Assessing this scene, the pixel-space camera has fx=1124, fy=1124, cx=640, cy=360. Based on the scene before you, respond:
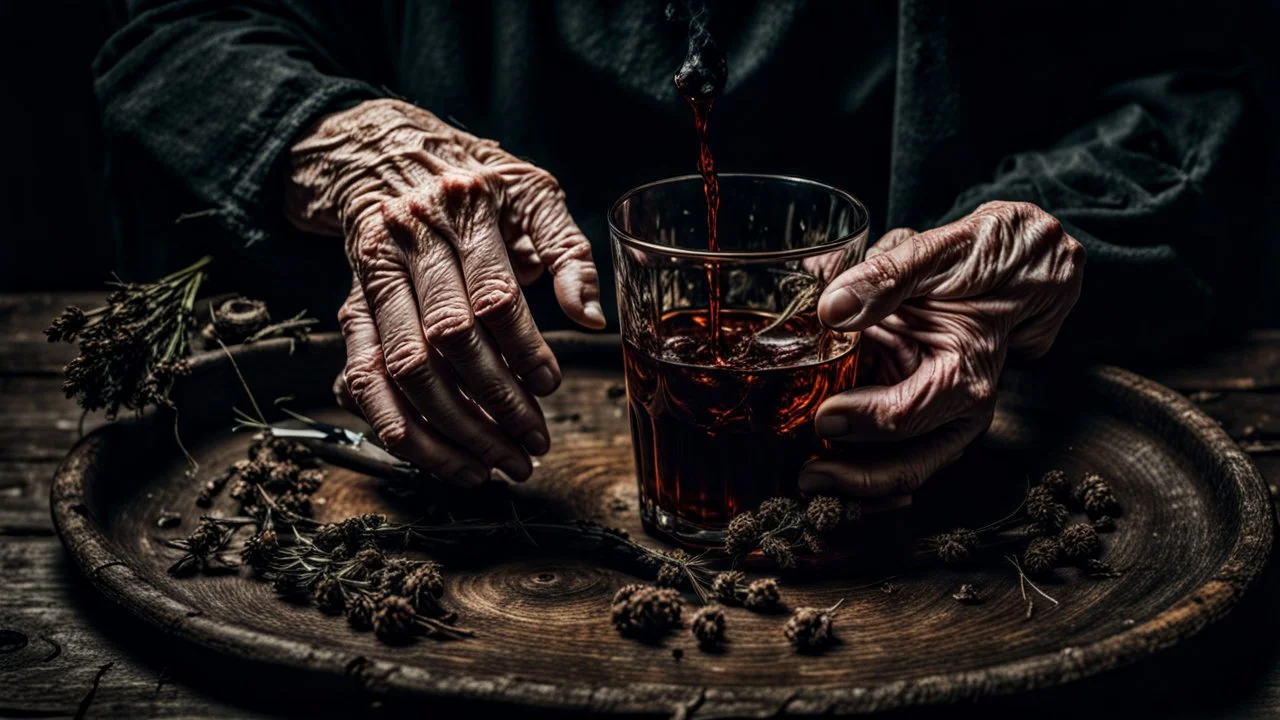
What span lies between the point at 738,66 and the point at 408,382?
1.01m

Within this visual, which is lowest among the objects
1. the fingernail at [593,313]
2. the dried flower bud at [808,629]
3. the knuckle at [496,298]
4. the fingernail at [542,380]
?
the dried flower bud at [808,629]

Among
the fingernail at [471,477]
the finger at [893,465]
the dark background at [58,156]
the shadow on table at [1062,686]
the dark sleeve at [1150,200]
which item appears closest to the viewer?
the shadow on table at [1062,686]

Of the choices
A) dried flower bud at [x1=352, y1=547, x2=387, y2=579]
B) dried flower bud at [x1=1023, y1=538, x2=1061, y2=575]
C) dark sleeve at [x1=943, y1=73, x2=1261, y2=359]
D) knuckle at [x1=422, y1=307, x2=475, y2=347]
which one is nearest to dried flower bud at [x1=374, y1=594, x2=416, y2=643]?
dried flower bud at [x1=352, y1=547, x2=387, y2=579]

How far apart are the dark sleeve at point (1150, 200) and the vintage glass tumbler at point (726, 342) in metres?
0.63

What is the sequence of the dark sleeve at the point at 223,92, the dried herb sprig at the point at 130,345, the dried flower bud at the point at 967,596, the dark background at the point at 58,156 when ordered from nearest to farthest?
the dried flower bud at the point at 967,596 < the dried herb sprig at the point at 130,345 < the dark sleeve at the point at 223,92 < the dark background at the point at 58,156

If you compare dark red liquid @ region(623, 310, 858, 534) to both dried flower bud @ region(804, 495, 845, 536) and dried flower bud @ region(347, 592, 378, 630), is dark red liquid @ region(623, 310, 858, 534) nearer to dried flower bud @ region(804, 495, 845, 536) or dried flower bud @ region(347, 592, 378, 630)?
dried flower bud @ region(804, 495, 845, 536)

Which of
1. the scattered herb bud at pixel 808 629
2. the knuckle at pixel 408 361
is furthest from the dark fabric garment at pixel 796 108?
the scattered herb bud at pixel 808 629

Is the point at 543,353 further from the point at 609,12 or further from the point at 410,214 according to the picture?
the point at 609,12

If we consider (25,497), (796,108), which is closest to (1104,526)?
(796,108)

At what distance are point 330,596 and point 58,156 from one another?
2.36 meters

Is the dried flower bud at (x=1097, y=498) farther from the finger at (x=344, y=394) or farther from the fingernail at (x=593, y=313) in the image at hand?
the finger at (x=344, y=394)

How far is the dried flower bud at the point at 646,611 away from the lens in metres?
1.18

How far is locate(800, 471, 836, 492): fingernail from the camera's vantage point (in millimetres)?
1354

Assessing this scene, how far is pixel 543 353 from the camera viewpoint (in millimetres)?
1405
